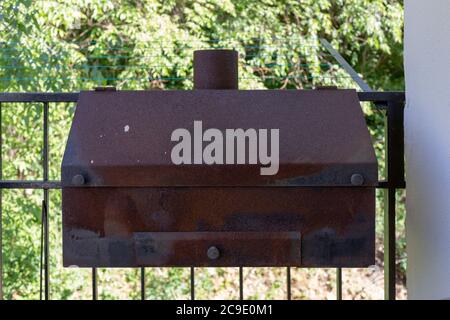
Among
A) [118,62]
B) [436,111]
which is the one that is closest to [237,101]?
[436,111]

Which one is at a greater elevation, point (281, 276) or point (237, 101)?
point (237, 101)

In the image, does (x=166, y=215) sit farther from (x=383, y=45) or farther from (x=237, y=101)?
(x=383, y=45)

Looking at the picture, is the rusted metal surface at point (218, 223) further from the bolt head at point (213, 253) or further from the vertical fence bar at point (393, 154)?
the vertical fence bar at point (393, 154)

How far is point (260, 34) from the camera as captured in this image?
629 centimetres

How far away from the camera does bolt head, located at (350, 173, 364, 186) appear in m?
1.34

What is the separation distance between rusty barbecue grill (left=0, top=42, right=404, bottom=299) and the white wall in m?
0.19

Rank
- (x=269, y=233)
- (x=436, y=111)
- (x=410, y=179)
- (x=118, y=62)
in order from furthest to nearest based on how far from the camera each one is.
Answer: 1. (x=118, y=62)
2. (x=410, y=179)
3. (x=436, y=111)
4. (x=269, y=233)

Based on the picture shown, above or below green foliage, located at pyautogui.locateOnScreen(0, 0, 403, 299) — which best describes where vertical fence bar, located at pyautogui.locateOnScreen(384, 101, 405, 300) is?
below

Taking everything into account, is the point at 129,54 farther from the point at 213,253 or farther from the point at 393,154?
the point at 213,253

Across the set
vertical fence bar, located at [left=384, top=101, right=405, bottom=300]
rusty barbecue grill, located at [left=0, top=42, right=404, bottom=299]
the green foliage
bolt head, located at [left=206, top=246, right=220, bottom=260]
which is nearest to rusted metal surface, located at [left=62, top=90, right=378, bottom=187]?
rusty barbecue grill, located at [left=0, top=42, right=404, bottom=299]

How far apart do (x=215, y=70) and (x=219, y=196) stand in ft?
1.02

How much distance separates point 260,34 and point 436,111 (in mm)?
4918

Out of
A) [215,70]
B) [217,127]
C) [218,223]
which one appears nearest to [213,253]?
[218,223]

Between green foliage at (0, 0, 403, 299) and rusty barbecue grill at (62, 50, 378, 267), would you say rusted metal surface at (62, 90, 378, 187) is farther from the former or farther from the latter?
green foliage at (0, 0, 403, 299)
